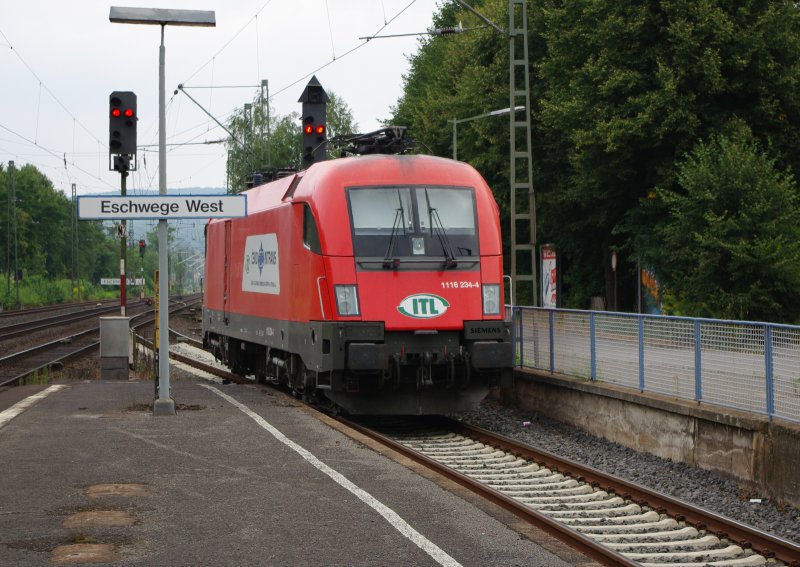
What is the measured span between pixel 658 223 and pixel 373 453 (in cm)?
2388

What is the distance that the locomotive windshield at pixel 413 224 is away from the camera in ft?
49.9

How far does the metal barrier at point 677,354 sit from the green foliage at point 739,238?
9289 millimetres

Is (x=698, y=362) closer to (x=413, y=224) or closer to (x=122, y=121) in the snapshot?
(x=413, y=224)

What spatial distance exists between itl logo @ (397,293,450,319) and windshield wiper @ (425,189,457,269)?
18.0 inches

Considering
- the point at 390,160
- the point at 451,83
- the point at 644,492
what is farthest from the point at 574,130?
the point at 644,492

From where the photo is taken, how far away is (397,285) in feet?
49.4

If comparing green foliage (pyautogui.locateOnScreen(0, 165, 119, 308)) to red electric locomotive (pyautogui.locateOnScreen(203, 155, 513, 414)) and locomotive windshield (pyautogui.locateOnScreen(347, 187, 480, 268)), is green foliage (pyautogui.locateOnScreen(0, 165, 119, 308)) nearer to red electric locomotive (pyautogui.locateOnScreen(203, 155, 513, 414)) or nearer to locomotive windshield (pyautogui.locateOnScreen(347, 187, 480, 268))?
red electric locomotive (pyautogui.locateOnScreen(203, 155, 513, 414))

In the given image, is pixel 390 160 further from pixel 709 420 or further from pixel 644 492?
pixel 644 492

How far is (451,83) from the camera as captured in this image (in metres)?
50.4

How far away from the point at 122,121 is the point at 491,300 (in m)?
5.89

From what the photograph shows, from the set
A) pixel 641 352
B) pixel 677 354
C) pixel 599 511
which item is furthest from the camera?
pixel 641 352

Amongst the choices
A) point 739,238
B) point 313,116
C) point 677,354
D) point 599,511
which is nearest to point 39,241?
point 739,238

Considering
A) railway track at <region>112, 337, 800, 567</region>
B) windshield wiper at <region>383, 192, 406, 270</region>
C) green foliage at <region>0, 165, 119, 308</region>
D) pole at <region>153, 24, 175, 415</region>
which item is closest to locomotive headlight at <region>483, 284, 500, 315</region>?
windshield wiper at <region>383, 192, 406, 270</region>

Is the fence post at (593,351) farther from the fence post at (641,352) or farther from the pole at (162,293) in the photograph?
the pole at (162,293)
